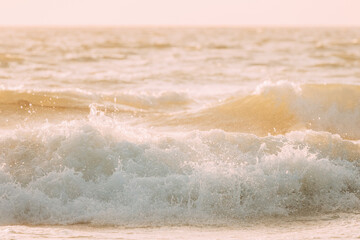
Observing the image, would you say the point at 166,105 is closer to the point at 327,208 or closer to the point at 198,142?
the point at 198,142

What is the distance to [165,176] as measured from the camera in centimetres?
667

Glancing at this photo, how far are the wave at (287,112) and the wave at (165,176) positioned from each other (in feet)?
8.92

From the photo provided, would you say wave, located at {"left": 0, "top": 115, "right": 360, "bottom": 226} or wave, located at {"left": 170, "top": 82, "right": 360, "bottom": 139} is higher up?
wave, located at {"left": 170, "top": 82, "right": 360, "bottom": 139}

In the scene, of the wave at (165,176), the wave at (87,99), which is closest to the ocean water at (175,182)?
the wave at (165,176)

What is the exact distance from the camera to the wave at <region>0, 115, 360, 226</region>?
5.94 meters

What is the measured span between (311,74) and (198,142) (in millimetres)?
12222

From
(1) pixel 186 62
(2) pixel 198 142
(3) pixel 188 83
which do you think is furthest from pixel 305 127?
(1) pixel 186 62

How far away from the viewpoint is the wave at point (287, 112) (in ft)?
34.2

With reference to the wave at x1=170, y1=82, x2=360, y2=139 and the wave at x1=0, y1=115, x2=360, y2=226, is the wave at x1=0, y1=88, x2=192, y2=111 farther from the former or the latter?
the wave at x1=0, y1=115, x2=360, y2=226

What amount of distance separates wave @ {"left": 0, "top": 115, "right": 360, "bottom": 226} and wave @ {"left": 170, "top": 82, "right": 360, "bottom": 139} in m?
2.72

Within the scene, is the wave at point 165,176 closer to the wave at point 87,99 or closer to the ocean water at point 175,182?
the ocean water at point 175,182

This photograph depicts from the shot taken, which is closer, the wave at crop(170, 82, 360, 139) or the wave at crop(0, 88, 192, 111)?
the wave at crop(170, 82, 360, 139)

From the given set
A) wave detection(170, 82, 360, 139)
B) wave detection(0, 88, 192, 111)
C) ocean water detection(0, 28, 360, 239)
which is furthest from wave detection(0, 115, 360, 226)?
wave detection(0, 88, 192, 111)

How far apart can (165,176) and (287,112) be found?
5.21 meters
